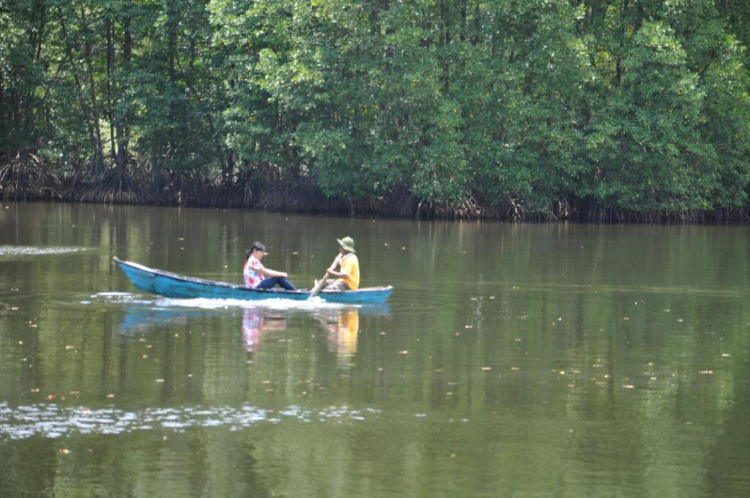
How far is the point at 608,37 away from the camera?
4394 centimetres

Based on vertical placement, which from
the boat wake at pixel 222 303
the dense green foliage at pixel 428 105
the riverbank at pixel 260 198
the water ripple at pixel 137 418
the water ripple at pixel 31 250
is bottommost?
the water ripple at pixel 137 418

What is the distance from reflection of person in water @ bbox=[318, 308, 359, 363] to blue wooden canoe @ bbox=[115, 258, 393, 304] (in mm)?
443

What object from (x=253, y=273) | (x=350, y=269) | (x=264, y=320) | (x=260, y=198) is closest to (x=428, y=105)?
(x=260, y=198)

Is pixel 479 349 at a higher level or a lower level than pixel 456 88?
lower

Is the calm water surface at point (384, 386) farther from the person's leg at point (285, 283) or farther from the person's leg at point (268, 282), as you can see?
the person's leg at point (268, 282)

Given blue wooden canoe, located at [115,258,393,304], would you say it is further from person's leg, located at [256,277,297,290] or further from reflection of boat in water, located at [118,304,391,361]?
person's leg, located at [256,277,297,290]

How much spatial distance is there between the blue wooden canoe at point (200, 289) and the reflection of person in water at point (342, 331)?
1.45ft

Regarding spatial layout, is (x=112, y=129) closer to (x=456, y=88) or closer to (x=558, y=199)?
(x=456, y=88)

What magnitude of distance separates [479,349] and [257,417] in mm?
4612

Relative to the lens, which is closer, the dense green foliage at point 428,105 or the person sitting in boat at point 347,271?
the person sitting in boat at point 347,271

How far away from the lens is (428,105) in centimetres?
Result: 4188

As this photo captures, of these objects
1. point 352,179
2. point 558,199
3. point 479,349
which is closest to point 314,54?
point 352,179

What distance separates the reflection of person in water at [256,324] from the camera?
15312 mm

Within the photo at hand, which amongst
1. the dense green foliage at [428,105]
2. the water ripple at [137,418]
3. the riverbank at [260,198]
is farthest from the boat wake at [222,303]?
the riverbank at [260,198]
